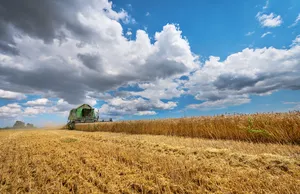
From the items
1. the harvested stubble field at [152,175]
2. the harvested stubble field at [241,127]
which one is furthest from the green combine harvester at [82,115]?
the harvested stubble field at [152,175]

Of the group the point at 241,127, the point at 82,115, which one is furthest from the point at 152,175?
the point at 82,115

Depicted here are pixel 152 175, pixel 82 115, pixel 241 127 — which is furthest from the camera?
pixel 82 115

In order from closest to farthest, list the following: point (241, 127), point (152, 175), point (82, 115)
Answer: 1. point (152, 175)
2. point (241, 127)
3. point (82, 115)

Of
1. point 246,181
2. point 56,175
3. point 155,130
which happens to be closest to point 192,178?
point 246,181

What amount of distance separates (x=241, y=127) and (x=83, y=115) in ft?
83.2

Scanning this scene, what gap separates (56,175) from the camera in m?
3.66

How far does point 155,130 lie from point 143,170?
980 centimetres

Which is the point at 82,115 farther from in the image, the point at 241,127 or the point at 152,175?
the point at 152,175

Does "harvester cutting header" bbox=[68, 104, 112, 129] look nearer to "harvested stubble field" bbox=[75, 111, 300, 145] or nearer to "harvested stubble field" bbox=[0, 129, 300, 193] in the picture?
"harvested stubble field" bbox=[75, 111, 300, 145]

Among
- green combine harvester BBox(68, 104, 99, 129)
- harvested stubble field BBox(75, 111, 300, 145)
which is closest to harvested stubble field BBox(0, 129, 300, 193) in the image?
harvested stubble field BBox(75, 111, 300, 145)

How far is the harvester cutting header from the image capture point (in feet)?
91.0

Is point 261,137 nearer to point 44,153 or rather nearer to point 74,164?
point 74,164

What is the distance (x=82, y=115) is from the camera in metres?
28.9

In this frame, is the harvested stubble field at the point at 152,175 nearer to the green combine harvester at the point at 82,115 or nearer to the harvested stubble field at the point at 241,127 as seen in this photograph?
the harvested stubble field at the point at 241,127
